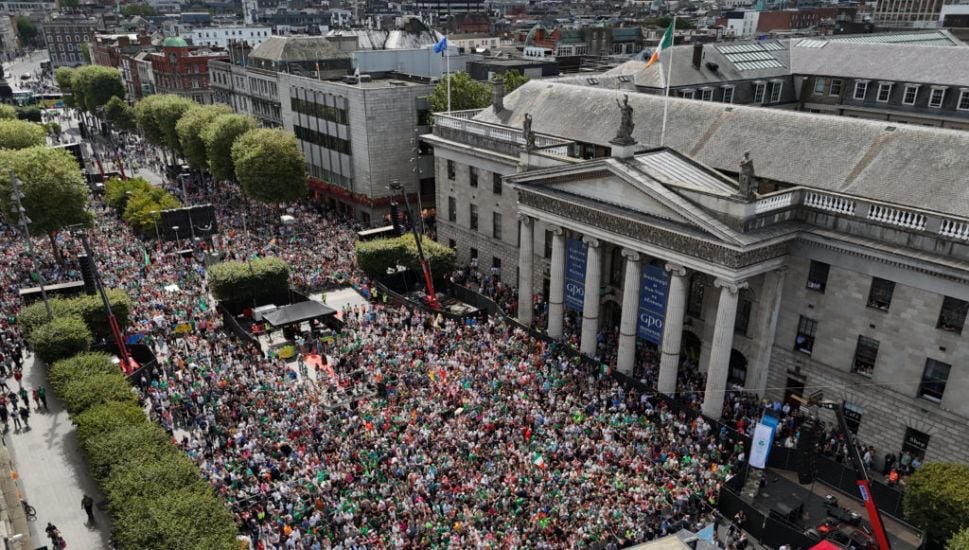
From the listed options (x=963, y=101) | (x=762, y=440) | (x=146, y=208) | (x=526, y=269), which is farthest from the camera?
(x=146, y=208)

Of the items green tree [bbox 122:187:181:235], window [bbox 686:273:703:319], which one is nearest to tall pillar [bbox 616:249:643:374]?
window [bbox 686:273:703:319]

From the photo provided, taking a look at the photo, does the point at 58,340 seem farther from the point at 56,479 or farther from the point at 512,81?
the point at 512,81

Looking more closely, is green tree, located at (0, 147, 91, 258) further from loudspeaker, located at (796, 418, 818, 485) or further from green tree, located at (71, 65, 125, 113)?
green tree, located at (71, 65, 125, 113)

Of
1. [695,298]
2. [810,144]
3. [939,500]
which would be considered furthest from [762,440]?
[810,144]

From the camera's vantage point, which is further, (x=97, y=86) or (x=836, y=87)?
(x=97, y=86)

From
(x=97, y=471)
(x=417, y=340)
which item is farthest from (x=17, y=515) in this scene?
(x=417, y=340)

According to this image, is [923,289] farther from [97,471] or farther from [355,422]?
[97,471]

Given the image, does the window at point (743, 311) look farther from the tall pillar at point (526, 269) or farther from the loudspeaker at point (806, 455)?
the tall pillar at point (526, 269)
